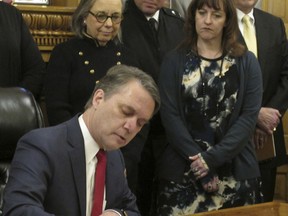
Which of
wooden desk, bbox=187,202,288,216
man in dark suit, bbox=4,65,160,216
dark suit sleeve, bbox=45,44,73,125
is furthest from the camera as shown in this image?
dark suit sleeve, bbox=45,44,73,125

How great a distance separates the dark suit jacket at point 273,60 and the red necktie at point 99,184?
1.68 meters

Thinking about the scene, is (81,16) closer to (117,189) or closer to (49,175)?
(117,189)

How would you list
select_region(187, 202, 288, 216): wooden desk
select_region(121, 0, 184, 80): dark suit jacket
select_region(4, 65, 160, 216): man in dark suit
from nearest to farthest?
1. select_region(4, 65, 160, 216): man in dark suit
2. select_region(187, 202, 288, 216): wooden desk
3. select_region(121, 0, 184, 80): dark suit jacket

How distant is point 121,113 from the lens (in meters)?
1.99

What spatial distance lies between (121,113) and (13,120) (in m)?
0.44

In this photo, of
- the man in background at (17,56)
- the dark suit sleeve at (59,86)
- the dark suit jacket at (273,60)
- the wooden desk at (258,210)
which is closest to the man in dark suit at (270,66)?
the dark suit jacket at (273,60)

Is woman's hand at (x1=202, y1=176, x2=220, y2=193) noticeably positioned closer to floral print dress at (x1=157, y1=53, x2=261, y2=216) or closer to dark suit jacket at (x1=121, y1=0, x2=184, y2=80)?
floral print dress at (x1=157, y1=53, x2=261, y2=216)

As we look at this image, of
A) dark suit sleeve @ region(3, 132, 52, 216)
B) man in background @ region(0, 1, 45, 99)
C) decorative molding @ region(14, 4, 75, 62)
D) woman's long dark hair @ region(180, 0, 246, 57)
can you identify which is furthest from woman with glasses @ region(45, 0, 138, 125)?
dark suit sleeve @ region(3, 132, 52, 216)

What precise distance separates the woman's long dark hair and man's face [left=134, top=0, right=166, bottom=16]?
0.23 metres

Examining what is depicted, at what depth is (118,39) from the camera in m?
3.26

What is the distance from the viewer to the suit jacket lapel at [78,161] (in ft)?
6.48

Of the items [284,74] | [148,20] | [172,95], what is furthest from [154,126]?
[284,74]

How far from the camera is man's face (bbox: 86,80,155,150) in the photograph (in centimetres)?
199

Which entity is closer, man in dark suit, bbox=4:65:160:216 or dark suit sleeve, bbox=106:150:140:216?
man in dark suit, bbox=4:65:160:216
